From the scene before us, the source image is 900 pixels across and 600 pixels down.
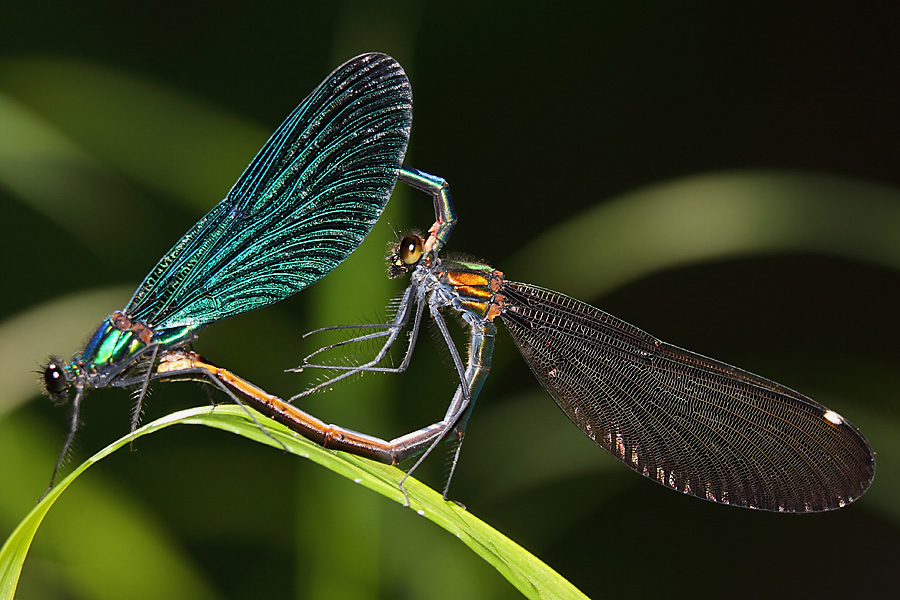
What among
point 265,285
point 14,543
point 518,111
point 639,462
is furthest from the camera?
point 518,111

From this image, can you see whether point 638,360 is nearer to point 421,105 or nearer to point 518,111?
point 421,105

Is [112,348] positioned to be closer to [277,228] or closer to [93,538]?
[277,228]

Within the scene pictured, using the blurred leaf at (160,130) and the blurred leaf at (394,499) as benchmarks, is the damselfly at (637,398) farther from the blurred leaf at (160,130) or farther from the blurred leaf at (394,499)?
the blurred leaf at (160,130)

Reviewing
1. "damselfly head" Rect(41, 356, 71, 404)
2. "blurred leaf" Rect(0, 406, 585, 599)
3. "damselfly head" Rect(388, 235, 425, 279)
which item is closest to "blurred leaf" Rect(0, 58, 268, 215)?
"damselfly head" Rect(388, 235, 425, 279)

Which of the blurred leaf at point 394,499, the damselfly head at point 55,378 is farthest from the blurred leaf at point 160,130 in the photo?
the blurred leaf at point 394,499

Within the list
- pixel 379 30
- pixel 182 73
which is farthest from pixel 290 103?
pixel 379 30
